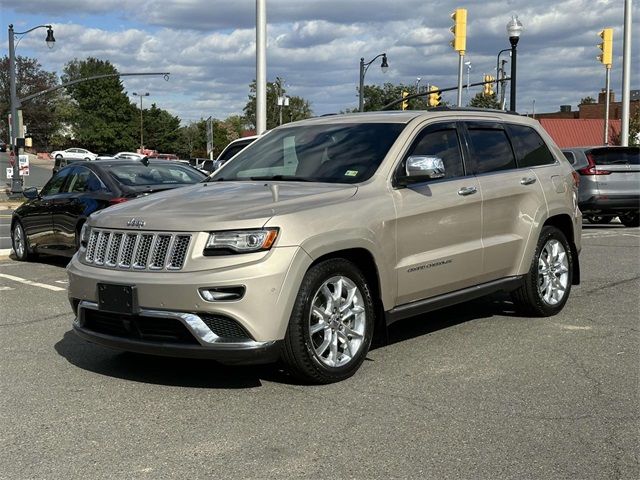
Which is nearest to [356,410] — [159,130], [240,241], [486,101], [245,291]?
[245,291]

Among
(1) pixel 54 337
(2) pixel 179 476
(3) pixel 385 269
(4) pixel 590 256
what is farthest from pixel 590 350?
(4) pixel 590 256

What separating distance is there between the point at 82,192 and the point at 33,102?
101 meters

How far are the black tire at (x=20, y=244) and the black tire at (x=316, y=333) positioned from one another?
796 cm

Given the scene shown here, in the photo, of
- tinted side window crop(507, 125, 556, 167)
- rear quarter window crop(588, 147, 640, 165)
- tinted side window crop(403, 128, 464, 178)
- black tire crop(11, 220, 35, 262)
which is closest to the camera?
tinted side window crop(403, 128, 464, 178)

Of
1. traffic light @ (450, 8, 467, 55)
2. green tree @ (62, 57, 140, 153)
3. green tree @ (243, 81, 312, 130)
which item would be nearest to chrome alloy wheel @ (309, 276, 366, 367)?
traffic light @ (450, 8, 467, 55)

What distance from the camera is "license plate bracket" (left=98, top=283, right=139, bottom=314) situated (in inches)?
197

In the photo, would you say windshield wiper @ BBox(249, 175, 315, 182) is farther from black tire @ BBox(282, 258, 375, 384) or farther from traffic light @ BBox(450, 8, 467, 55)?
traffic light @ BBox(450, 8, 467, 55)

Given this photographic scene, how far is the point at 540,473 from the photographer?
380cm

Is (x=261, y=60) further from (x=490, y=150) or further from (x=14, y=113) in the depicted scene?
(x=14, y=113)

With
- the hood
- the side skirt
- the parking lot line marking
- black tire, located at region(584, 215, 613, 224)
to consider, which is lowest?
the parking lot line marking

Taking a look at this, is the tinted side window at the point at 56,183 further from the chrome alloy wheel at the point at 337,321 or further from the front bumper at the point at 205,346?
the chrome alloy wheel at the point at 337,321

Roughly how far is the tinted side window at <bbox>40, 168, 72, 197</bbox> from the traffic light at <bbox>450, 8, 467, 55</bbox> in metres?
16.3

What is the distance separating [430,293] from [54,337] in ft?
10.4

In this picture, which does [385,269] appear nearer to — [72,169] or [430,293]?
[430,293]
